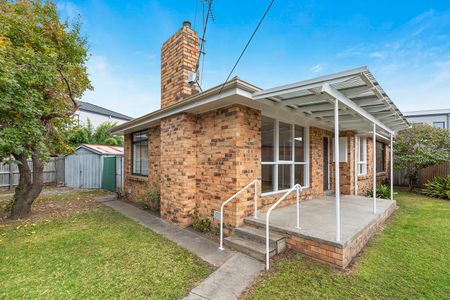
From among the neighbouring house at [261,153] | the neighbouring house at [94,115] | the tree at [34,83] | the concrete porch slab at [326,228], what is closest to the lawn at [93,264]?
the neighbouring house at [261,153]

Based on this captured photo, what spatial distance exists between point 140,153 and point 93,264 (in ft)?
17.4

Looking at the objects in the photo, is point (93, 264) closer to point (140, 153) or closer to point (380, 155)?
point (140, 153)

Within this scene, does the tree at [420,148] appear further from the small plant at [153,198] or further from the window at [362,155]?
the small plant at [153,198]

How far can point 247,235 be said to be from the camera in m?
4.02

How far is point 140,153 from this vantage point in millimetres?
8250

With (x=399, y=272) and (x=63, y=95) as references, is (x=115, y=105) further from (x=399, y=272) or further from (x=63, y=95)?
(x=399, y=272)

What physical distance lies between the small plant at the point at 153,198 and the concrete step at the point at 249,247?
126 inches

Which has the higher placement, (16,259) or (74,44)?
(74,44)

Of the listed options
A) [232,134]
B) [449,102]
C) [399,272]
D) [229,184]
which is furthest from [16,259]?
[449,102]

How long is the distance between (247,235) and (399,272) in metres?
2.37

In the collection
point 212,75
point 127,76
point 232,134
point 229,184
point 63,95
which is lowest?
point 229,184

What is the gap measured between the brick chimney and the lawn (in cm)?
380

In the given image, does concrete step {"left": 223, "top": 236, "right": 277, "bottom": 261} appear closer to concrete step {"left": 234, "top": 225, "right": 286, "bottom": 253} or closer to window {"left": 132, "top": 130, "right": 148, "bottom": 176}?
concrete step {"left": 234, "top": 225, "right": 286, "bottom": 253}

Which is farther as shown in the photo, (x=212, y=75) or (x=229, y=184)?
(x=212, y=75)
